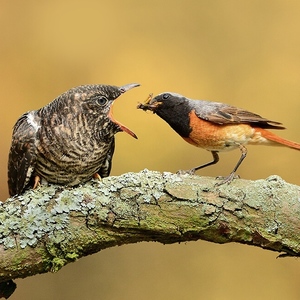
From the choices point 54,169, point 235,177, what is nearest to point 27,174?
point 54,169

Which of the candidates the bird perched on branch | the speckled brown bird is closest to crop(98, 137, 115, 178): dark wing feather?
the speckled brown bird

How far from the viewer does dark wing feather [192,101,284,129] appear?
1479 mm

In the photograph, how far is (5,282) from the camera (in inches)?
56.8

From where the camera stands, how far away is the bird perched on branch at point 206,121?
145 centimetres

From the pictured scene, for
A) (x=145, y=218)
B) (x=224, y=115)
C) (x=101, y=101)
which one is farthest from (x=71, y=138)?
(x=224, y=115)

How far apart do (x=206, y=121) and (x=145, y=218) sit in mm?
324

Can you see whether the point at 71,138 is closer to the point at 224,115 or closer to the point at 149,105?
the point at 149,105

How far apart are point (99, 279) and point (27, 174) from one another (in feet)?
2.82

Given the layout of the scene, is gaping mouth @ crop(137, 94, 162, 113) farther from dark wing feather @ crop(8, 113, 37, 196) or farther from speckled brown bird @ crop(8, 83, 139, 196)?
dark wing feather @ crop(8, 113, 37, 196)

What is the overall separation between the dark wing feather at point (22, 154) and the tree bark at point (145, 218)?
10 centimetres

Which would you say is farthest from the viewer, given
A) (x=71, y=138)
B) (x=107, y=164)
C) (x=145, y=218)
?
(x=107, y=164)

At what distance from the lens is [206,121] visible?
1.48 m

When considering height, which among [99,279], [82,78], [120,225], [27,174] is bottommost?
[99,279]

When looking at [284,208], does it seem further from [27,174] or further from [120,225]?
[27,174]
